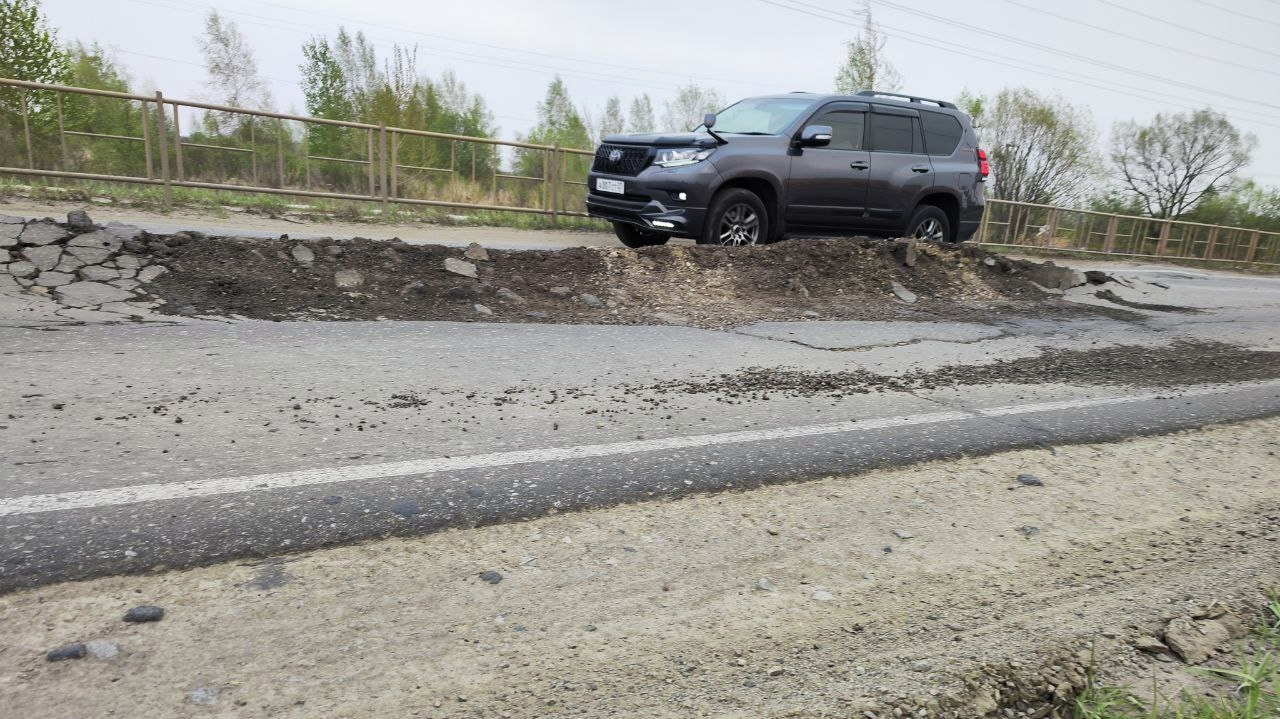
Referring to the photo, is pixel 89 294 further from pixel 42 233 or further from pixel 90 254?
pixel 42 233

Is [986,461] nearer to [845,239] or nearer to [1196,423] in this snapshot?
[1196,423]

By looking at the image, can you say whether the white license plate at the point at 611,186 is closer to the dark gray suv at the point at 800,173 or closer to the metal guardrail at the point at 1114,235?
the dark gray suv at the point at 800,173

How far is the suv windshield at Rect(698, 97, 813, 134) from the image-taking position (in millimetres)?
9375

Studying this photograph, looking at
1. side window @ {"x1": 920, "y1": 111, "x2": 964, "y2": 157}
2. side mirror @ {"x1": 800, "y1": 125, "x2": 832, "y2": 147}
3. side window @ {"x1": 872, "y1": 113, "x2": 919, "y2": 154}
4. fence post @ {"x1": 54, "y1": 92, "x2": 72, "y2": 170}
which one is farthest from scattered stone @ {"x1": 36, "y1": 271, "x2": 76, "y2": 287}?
side window @ {"x1": 920, "y1": 111, "x2": 964, "y2": 157}

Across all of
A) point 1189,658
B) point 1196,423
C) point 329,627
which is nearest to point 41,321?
point 329,627

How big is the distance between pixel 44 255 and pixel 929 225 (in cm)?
996

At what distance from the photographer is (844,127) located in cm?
964

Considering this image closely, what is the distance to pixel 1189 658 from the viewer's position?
2.04 m

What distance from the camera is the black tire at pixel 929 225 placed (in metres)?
10.3

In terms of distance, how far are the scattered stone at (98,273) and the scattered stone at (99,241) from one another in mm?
254

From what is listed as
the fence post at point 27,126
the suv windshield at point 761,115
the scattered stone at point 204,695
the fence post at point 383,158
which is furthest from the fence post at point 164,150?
the scattered stone at point 204,695

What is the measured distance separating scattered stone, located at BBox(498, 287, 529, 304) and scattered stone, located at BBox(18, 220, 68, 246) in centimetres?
343

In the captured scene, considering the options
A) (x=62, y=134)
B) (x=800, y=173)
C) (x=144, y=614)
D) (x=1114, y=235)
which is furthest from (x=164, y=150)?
(x=1114, y=235)

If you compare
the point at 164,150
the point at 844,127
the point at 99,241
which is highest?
the point at 844,127
